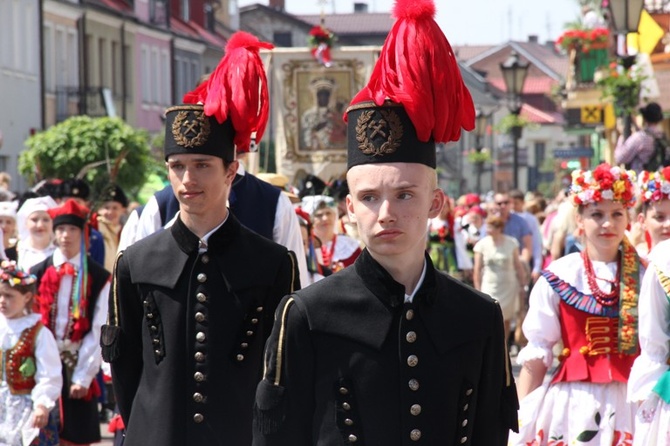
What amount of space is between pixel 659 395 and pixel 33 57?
37.1 metres

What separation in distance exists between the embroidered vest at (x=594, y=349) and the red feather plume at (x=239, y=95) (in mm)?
2076

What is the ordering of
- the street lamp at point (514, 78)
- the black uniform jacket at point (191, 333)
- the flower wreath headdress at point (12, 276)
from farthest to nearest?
the street lamp at point (514, 78) < the flower wreath headdress at point (12, 276) < the black uniform jacket at point (191, 333)

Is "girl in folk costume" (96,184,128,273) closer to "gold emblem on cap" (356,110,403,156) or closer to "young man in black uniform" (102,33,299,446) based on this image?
"young man in black uniform" (102,33,299,446)

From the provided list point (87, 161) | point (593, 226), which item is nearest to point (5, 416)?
point (593, 226)

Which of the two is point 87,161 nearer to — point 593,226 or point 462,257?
point 462,257

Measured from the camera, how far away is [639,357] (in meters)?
6.96

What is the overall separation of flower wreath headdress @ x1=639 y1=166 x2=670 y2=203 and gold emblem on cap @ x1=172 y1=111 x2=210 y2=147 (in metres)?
2.99

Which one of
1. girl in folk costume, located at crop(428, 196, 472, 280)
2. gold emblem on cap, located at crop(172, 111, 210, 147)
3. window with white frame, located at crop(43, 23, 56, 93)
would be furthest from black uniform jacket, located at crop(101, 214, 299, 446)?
window with white frame, located at crop(43, 23, 56, 93)

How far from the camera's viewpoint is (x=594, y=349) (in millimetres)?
7492

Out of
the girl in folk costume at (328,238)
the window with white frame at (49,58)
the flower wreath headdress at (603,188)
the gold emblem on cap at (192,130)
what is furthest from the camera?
the window with white frame at (49,58)

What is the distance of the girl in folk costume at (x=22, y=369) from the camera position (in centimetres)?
916

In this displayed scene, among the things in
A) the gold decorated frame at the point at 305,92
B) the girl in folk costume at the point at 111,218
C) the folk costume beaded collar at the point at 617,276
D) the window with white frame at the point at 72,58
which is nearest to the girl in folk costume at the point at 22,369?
the folk costume beaded collar at the point at 617,276

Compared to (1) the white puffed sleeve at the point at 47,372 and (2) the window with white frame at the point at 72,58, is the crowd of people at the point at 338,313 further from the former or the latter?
(2) the window with white frame at the point at 72,58

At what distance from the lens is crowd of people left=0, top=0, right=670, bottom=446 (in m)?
4.21
